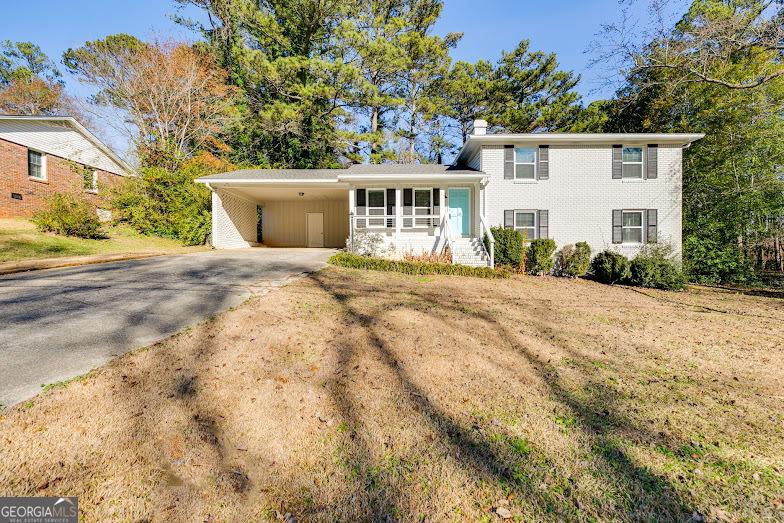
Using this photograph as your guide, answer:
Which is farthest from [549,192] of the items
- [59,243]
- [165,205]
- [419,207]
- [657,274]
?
[59,243]

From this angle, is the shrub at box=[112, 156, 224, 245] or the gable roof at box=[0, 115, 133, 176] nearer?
the gable roof at box=[0, 115, 133, 176]

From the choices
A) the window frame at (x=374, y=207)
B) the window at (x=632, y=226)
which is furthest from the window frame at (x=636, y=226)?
the window frame at (x=374, y=207)

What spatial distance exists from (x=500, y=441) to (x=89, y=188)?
20.5 m

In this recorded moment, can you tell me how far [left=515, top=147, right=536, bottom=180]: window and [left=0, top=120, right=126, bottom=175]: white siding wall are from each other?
20.2 meters

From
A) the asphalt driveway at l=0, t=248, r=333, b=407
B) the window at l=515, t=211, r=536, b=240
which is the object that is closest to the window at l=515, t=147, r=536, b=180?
the window at l=515, t=211, r=536, b=240

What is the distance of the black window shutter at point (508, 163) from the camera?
13.5 m

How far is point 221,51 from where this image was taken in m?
21.5

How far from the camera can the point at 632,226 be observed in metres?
13.5

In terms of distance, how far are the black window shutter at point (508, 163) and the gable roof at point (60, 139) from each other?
758 inches

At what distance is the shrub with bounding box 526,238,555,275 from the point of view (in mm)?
12156

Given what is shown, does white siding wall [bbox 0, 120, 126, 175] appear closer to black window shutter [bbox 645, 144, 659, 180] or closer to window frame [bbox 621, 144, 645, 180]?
window frame [bbox 621, 144, 645, 180]

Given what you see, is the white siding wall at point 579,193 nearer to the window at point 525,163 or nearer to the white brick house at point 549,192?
the white brick house at point 549,192

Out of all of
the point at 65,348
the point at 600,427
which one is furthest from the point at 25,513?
the point at 600,427

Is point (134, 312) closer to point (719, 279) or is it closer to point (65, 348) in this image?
point (65, 348)
